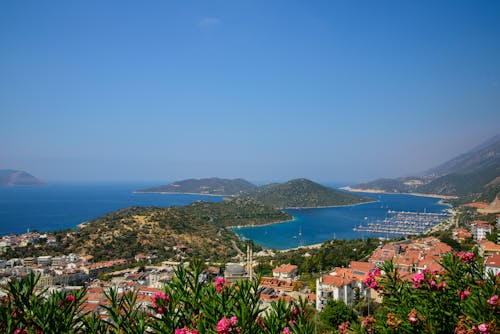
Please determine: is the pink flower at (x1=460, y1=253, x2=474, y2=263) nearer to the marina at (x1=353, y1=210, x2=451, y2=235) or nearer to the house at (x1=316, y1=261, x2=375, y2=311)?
the house at (x1=316, y1=261, x2=375, y2=311)

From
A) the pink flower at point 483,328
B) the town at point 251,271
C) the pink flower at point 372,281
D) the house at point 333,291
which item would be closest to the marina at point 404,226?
the town at point 251,271

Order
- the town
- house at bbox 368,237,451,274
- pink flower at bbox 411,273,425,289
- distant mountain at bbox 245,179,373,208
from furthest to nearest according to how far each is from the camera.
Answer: distant mountain at bbox 245,179,373,208, house at bbox 368,237,451,274, the town, pink flower at bbox 411,273,425,289

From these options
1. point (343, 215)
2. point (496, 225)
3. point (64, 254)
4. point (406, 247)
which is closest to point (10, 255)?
point (64, 254)

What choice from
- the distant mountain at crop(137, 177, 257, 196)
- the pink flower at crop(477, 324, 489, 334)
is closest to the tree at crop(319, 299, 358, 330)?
the pink flower at crop(477, 324, 489, 334)

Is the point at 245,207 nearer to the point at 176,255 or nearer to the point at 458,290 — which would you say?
the point at 176,255

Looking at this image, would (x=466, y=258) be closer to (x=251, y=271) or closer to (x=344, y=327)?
(x=344, y=327)

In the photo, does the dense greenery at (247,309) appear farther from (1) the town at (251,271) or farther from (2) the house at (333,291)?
(2) the house at (333,291)

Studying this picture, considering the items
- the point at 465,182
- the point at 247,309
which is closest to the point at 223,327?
the point at 247,309
